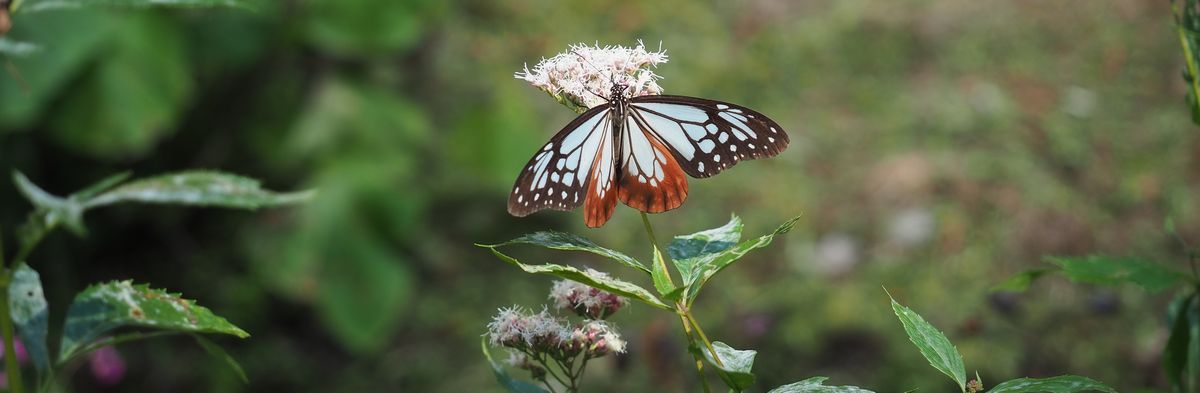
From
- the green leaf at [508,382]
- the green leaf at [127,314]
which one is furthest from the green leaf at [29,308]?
the green leaf at [508,382]

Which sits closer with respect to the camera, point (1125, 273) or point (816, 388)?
point (816, 388)

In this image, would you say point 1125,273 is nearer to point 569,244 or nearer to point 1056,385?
point 1056,385

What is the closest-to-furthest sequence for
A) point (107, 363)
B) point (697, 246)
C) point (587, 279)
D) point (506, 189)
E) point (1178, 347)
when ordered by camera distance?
point (587, 279)
point (697, 246)
point (1178, 347)
point (107, 363)
point (506, 189)

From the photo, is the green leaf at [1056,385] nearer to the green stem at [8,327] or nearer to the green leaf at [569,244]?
the green leaf at [569,244]

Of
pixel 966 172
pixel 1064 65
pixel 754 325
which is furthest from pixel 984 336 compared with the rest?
pixel 1064 65

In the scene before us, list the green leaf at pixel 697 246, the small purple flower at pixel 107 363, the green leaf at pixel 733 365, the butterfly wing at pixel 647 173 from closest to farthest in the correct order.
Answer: the green leaf at pixel 733 365, the green leaf at pixel 697 246, the butterfly wing at pixel 647 173, the small purple flower at pixel 107 363

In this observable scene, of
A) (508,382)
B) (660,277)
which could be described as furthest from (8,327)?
(660,277)

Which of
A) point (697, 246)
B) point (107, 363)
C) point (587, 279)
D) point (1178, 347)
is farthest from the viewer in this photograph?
point (107, 363)

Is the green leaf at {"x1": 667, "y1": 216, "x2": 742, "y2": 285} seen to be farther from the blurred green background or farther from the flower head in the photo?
the blurred green background
